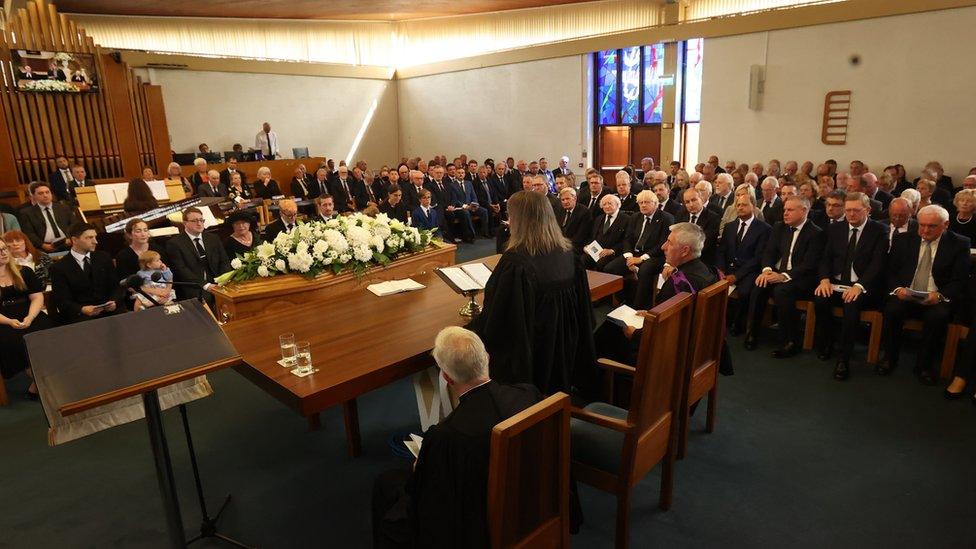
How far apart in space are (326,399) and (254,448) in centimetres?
151

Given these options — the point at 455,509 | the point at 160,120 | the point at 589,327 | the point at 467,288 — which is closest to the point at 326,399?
the point at 455,509

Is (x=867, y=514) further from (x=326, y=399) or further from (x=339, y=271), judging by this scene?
(x=339, y=271)

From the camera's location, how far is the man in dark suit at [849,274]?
462cm

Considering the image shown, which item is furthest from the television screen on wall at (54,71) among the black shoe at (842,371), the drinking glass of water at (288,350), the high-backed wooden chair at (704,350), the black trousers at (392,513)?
the black shoe at (842,371)

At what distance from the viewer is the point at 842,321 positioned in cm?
484

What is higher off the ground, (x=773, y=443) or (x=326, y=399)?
(x=326, y=399)

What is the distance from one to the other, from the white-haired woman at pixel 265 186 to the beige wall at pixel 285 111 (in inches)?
145

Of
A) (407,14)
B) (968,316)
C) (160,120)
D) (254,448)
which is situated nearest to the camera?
(254,448)

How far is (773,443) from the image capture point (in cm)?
360

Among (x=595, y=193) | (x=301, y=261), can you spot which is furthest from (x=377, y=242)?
(x=595, y=193)

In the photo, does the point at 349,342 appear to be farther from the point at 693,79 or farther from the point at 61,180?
the point at 693,79

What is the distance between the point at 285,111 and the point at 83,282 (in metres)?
11.0

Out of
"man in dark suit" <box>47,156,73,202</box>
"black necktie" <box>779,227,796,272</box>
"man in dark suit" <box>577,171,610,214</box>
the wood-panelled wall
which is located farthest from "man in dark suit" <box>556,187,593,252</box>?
the wood-panelled wall

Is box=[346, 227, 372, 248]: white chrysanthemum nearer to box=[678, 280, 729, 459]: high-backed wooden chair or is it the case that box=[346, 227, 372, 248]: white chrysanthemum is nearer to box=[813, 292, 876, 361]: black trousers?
box=[678, 280, 729, 459]: high-backed wooden chair
